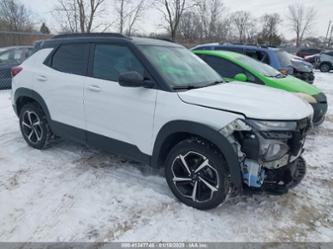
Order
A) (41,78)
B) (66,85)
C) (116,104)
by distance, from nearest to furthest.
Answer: (116,104)
(66,85)
(41,78)

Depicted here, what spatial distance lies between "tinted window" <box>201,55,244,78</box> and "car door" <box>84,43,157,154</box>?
315 cm

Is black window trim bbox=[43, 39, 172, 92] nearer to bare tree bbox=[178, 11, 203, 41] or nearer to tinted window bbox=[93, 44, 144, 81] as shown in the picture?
tinted window bbox=[93, 44, 144, 81]

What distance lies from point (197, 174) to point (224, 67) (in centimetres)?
366

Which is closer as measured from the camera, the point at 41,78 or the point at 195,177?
the point at 195,177

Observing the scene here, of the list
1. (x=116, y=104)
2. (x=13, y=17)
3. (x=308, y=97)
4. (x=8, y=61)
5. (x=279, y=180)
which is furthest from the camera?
(x=13, y=17)

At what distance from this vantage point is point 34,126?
446 centimetres

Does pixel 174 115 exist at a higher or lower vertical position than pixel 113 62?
lower

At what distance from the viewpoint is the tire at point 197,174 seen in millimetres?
2764

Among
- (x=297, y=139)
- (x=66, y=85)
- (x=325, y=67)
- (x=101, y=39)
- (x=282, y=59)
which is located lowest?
(x=325, y=67)

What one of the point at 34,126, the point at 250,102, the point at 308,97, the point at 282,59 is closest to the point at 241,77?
the point at 308,97

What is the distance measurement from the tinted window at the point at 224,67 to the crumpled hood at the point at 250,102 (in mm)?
2662

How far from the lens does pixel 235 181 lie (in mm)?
2645

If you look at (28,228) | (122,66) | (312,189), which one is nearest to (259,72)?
(312,189)

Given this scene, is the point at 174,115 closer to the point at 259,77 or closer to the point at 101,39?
the point at 101,39
